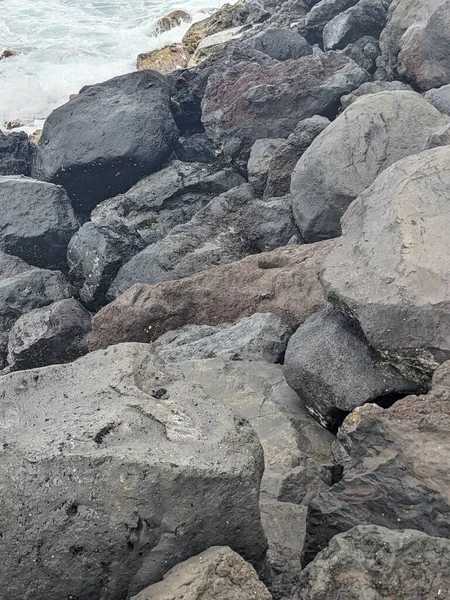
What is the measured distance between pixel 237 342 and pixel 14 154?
5.97 metres

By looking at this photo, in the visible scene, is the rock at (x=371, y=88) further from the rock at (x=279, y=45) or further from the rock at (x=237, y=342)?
the rock at (x=237, y=342)

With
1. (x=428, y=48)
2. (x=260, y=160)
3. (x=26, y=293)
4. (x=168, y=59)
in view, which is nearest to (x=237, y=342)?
(x=26, y=293)

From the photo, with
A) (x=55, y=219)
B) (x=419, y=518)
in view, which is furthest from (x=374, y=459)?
(x=55, y=219)

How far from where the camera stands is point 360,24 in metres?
10.4

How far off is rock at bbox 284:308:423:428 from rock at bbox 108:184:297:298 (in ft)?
7.78

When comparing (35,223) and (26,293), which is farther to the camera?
(35,223)

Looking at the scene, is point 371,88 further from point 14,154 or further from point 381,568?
point 381,568

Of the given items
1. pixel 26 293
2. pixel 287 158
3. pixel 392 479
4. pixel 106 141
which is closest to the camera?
pixel 392 479

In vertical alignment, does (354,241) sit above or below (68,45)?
above

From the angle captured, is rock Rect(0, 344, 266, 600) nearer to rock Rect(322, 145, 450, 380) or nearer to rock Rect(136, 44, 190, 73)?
rock Rect(322, 145, 450, 380)

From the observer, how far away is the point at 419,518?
276cm

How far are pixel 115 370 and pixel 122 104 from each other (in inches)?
261

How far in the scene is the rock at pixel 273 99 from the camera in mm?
8469

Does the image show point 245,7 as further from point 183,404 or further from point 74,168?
point 183,404
